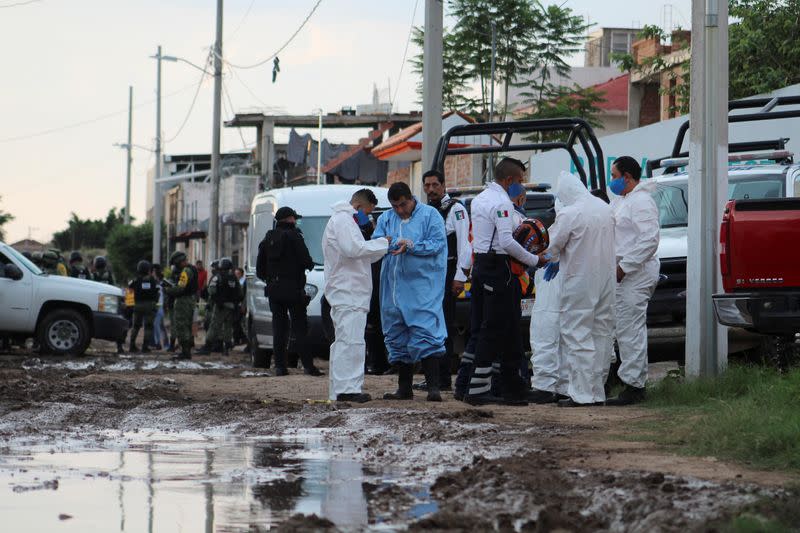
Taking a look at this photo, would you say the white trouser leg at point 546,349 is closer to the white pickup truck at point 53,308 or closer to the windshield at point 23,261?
the white pickup truck at point 53,308

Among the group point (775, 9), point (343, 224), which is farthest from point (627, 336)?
point (775, 9)

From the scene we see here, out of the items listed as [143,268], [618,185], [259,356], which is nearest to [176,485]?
[618,185]

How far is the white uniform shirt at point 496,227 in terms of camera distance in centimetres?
1114

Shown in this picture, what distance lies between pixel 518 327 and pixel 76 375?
6.55m

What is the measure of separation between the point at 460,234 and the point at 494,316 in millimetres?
1581

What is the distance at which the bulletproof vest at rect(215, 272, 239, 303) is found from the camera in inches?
948

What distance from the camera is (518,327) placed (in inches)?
451

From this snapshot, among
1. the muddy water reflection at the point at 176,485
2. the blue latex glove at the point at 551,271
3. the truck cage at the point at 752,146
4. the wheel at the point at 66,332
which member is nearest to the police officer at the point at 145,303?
the wheel at the point at 66,332

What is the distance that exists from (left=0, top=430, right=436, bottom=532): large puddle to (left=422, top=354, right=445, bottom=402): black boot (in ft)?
7.83

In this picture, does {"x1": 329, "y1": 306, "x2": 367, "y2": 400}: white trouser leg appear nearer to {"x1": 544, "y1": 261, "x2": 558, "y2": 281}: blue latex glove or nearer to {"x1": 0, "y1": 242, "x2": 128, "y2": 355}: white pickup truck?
{"x1": 544, "y1": 261, "x2": 558, "y2": 281}: blue latex glove

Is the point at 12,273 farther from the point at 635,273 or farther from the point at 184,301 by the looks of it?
the point at 635,273

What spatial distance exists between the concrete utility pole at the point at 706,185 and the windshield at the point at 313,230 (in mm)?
7492

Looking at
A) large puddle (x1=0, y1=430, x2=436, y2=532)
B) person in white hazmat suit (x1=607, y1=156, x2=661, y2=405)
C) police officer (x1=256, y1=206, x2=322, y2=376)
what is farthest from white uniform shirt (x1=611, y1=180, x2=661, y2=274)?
police officer (x1=256, y1=206, x2=322, y2=376)

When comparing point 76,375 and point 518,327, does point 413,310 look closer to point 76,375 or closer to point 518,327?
point 518,327
